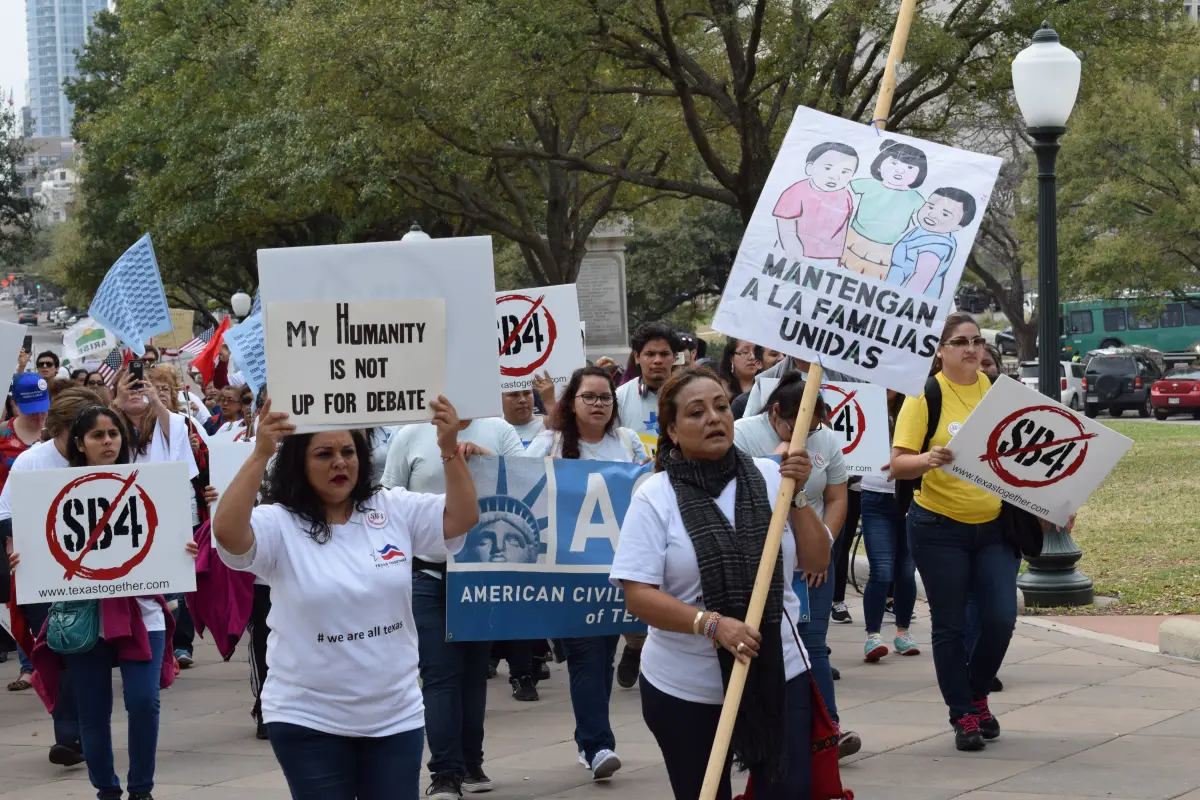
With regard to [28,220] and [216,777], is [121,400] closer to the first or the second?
[216,777]

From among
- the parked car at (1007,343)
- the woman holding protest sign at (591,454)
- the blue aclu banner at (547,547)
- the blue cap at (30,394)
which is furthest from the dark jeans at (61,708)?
the parked car at (1007,343)

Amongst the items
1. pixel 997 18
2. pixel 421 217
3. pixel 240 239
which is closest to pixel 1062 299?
pixel 421 217

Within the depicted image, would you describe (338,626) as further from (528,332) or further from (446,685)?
(528,332)

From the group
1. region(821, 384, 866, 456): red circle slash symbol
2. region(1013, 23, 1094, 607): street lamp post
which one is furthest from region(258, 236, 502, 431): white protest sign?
region(1013, 23, 1094, 607): street lamp post

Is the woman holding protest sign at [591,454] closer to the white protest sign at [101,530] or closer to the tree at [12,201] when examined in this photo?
the white protest sign at [101,530]

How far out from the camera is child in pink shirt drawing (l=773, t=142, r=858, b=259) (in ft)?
17.0

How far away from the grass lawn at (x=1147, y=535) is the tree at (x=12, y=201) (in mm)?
42002

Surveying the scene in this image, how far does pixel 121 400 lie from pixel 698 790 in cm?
550

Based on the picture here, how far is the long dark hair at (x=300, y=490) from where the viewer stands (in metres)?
4.55

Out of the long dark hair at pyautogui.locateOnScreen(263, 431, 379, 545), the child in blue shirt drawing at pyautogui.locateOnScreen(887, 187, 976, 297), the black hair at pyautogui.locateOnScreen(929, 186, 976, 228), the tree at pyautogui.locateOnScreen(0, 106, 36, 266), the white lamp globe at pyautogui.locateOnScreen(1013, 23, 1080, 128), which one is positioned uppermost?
the tree at pyautogui.locateOnScreen(0, 106, 36, 266)

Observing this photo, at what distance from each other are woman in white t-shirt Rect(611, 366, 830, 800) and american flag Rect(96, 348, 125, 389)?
10.7 metres

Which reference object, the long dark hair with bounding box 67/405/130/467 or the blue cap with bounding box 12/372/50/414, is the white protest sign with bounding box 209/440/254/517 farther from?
the blue cap with bounding box 12/372/50/414

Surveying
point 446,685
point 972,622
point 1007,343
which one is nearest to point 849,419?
point 972,622

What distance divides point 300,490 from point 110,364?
48.8 feet
